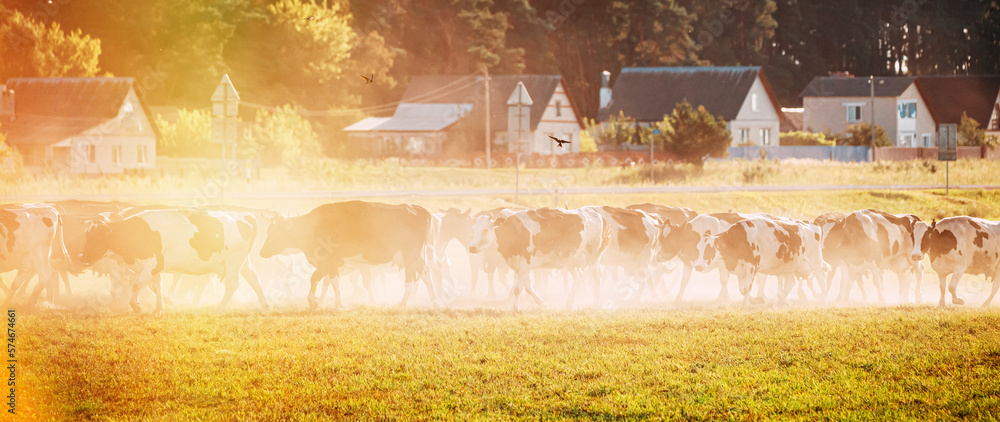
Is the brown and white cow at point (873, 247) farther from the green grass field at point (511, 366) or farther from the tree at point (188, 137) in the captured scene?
the tree at point (188, 137)

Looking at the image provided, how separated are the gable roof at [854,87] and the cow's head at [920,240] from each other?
65472 mm

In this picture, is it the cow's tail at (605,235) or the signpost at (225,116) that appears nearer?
the cow's tail at (605,235)

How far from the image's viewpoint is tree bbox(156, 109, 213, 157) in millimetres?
67062

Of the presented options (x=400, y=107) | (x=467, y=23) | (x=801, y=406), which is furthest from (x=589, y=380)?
(x=467, y=23)

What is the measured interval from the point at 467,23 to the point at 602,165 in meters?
31.9

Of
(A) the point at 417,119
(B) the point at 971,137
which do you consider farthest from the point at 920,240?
(B) the point at 971,137

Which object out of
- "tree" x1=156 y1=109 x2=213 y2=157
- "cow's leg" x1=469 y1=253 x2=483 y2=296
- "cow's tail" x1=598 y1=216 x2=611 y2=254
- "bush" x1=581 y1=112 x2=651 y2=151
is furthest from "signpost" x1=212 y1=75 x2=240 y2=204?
"bush" x1=581 y1=112 x2=651 y2=151

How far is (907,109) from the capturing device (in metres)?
82.6

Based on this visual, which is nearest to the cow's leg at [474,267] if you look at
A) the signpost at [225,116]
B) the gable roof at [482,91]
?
the signpost at [225,116]

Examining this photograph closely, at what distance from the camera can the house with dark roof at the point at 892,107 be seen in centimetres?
8200

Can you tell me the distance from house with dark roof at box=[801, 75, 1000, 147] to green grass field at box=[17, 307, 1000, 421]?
68572mm

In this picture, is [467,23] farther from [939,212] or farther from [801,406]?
[801,406]

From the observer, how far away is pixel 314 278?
719 inches

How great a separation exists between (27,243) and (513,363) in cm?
977
